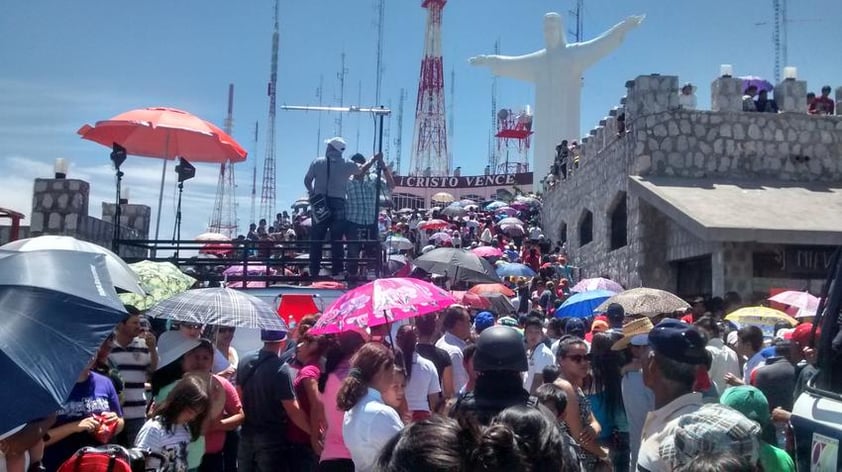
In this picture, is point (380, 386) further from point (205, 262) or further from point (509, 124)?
point (509, 124)

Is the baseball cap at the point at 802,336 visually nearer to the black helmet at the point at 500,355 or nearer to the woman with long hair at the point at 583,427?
the woman with long hair at the point at 583,427

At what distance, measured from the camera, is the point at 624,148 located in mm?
15000

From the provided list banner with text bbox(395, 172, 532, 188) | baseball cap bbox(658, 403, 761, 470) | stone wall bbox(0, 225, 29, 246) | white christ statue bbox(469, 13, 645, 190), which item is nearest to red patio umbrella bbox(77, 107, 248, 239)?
stone wall bbox(0, 225, 29, 246)

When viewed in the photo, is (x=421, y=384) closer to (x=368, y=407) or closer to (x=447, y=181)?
(x=368, y=407)

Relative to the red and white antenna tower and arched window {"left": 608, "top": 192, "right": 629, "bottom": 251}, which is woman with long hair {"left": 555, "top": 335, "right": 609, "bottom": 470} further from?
the red and white antenna tower

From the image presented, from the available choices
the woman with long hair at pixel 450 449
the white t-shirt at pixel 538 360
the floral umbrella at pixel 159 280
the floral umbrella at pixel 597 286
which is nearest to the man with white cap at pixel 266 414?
the white t-shirt at pixel 538 360

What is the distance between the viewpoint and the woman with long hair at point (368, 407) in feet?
12.5

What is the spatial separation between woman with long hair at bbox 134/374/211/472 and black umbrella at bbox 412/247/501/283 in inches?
256

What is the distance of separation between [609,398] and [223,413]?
2646 millimetres

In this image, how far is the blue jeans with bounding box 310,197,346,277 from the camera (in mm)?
Result: 10047

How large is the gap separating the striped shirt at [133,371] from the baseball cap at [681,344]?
3796mm

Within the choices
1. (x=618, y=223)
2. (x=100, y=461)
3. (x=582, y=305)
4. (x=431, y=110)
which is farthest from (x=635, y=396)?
(x=431, y=110)

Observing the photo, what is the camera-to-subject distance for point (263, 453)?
17.5ft

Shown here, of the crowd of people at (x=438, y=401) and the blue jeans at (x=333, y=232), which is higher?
the blue jeans at (x=333, y=232)
